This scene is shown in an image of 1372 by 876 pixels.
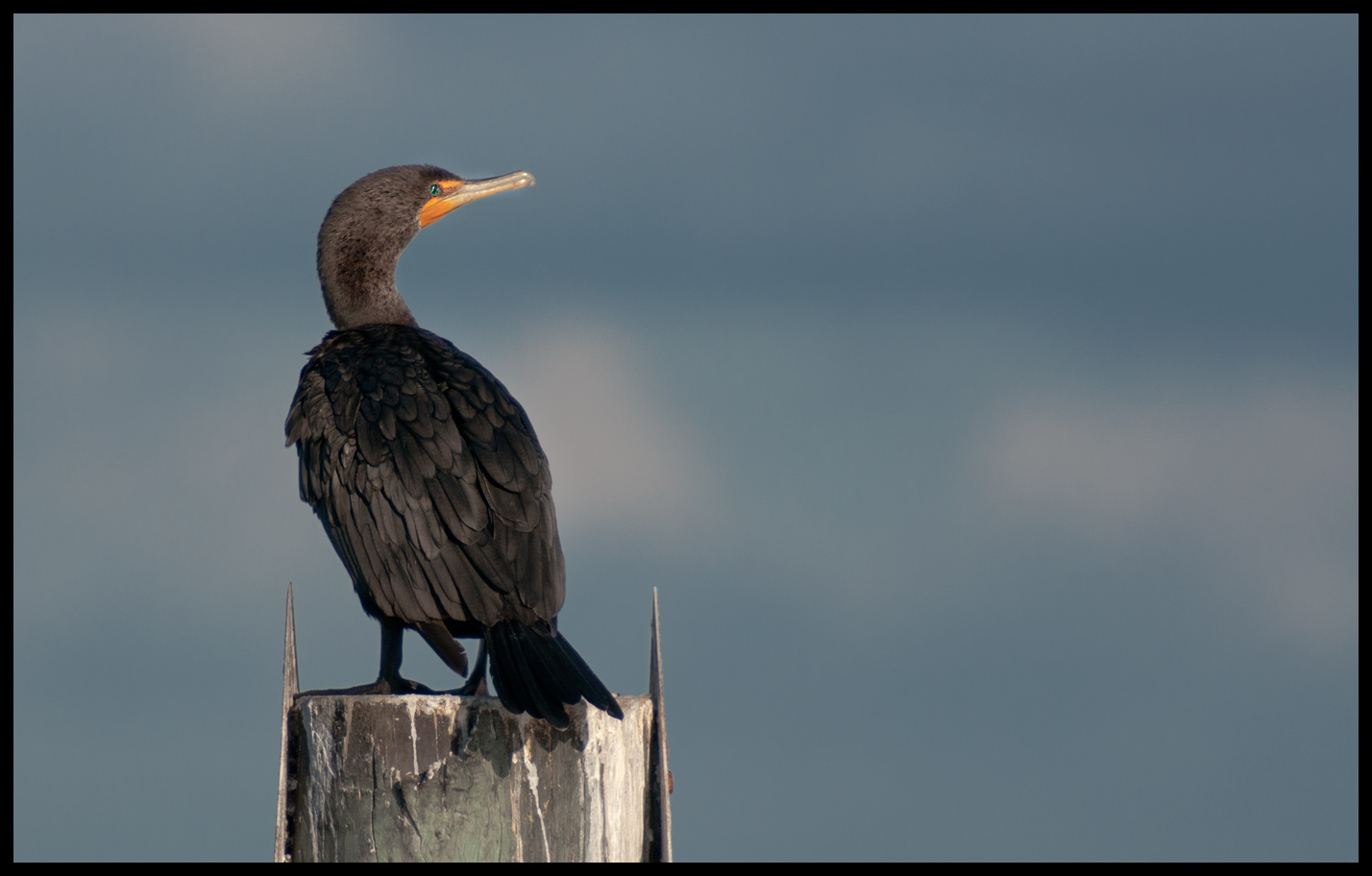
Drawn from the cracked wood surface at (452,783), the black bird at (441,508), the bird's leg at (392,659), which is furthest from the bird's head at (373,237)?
the cracked wood surface at (452,783)

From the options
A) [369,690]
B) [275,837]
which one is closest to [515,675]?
[275,837]

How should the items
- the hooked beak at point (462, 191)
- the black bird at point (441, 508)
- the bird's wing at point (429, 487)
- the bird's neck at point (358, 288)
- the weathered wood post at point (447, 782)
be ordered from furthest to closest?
the hooked beak at point (462, 191) → the bird's neck at point (358, 288) → the bird's wing at point (429, 487) → the black bird at point (441, 508) → the weathered wood post at point (447, 782)

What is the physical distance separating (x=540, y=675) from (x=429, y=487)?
103 centimetres

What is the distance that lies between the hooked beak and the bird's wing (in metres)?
1.61

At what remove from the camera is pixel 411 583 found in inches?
170

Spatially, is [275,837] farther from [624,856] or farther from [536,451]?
[536,451]

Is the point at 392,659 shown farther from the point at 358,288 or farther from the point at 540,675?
the point at 358,288

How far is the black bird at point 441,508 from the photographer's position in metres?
3.99

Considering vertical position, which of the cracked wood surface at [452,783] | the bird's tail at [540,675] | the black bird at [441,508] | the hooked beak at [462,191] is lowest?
the cracked wood surface at [452,783]

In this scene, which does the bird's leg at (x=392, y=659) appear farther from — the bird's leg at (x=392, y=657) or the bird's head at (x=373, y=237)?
the bird's head at (x=373, y=237)

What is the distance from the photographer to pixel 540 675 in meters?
3.66

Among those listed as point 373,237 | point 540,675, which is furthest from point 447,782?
point 373,237

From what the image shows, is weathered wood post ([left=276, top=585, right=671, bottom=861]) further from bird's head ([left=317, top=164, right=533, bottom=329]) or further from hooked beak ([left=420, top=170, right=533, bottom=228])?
hooked beak ([left=420, top=170, right=533, bottom=228])
